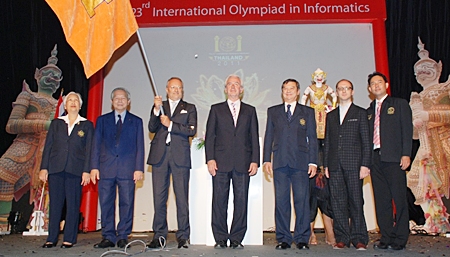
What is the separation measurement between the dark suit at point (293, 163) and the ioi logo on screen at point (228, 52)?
92.8 inches

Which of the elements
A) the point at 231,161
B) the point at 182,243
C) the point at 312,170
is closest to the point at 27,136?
the point at 182,243

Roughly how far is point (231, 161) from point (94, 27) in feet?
5.18

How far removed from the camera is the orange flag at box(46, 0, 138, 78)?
3.37m

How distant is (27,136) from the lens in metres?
5.84

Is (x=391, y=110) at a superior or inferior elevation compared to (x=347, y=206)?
superior

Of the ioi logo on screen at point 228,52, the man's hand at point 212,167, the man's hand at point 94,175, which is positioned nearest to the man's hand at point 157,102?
the man's hand at point 212,167

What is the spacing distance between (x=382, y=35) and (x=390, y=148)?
8.75 feet

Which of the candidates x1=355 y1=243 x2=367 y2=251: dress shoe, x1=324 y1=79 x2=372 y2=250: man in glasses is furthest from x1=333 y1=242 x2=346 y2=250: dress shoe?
x1=355 y1=243 x2=367 y2=251: dress shoe

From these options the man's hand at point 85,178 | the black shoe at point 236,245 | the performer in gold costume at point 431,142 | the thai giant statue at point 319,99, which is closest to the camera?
the black shoe at point 236,245

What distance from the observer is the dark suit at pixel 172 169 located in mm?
3812

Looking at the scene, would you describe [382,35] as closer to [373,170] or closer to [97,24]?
[373,170]

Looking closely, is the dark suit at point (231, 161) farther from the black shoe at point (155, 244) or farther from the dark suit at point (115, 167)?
the dark suit at point (115, 167)

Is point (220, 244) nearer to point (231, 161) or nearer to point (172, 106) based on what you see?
point (231, 161)

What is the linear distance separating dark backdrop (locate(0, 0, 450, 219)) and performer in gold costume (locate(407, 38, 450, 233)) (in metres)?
0.12
